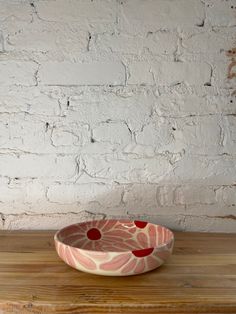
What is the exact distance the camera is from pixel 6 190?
110 centimetres

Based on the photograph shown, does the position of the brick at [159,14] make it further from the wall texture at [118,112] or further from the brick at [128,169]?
the brick at [128,169]

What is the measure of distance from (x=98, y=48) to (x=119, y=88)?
14cm

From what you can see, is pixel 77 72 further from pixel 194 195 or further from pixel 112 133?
pixel 194 195

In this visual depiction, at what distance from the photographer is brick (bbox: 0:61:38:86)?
3.47ft

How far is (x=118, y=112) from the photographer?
1.07m

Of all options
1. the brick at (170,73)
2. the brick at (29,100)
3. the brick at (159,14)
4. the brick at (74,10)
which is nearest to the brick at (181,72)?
the brick at (170,73)

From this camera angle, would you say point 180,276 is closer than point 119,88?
Yes

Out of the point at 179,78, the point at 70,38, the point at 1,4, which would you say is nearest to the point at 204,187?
the point at 179,78

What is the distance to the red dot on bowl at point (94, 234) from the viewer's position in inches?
38.4

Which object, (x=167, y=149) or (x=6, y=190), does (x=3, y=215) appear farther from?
(x=167, y=149)

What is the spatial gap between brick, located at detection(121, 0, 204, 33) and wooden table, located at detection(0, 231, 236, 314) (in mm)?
690

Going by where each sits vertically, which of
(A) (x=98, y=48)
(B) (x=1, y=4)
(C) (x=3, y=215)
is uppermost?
(B) (x=1, y=4)

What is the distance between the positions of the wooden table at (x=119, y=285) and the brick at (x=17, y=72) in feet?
1.70

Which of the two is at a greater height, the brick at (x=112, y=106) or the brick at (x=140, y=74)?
the brick at (x=140, y=74)
